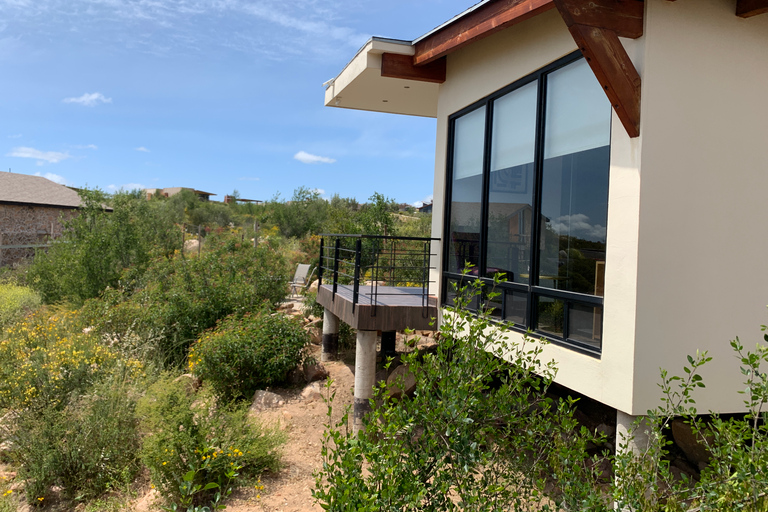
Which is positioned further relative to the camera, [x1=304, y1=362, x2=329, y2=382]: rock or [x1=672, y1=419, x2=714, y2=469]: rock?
[x1=304, y1=362, x2=329, y2=382]: rock

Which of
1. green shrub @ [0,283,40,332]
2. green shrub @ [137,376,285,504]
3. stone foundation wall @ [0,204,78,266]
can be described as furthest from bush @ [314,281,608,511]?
stone foundation wall @ [0,204,78,266]

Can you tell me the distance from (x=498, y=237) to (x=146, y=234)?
12002mm

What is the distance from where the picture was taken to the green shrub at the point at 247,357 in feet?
25.3

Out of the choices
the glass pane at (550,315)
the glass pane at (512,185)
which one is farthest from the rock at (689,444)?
the glass pane at (512,185)

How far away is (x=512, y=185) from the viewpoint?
5.72 m

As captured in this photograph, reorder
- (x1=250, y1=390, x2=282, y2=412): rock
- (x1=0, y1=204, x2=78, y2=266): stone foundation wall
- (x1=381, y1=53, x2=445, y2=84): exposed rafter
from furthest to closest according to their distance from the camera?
(x1=0, y1=204, x2=78, y2=266): stone foundation wall < (x1=250, y1=390, x2=282, y2=412): rock < (x1=381, y1=53, x2=445, y2=84): exposed rafter

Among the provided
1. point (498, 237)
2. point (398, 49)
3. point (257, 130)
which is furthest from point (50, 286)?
point (257, 130)

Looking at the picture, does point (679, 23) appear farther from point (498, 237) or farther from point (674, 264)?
point (498, 237)

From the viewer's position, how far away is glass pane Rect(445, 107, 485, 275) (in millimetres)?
6477

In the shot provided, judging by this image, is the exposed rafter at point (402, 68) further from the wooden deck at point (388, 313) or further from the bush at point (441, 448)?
the bush at point (441, 448)

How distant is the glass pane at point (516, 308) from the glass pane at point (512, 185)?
169 millimetres

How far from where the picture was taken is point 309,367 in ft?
28.0

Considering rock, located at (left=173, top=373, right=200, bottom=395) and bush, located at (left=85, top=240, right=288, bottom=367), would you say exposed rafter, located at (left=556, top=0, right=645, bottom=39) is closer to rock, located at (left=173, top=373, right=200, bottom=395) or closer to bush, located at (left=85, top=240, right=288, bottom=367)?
rock, located at (left=173, top=373, right=200, bottom=395)

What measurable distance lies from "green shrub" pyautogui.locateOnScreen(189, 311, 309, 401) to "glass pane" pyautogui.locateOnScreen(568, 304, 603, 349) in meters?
4.60
